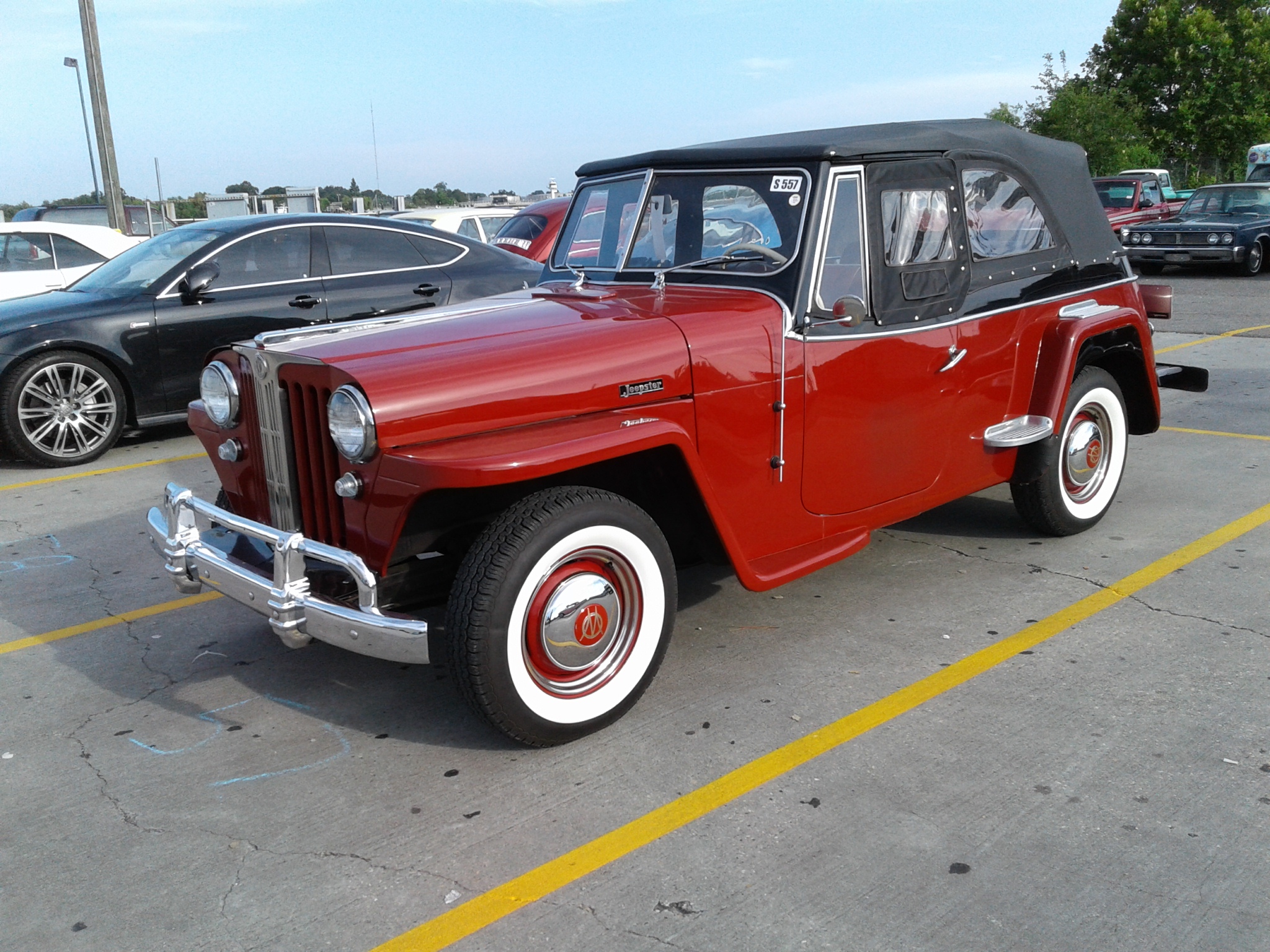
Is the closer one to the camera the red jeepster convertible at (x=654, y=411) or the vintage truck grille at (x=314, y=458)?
the red jeepster convertible at (x=654, y=411)

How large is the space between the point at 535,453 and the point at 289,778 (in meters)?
1.27

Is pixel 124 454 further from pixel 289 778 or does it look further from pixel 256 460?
pixel 289 778

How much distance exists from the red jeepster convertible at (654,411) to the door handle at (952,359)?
0.02 m

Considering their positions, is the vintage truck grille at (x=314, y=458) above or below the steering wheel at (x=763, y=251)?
below

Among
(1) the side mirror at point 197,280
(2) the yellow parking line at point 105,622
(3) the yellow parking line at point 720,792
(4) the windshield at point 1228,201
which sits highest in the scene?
(4) the windshield at point 1228,201

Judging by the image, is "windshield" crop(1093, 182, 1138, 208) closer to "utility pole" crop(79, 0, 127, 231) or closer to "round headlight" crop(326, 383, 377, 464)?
"utility pole" crop(79, 0, 127, 231)

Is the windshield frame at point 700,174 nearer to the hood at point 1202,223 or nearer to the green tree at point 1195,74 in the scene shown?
the hood at point 1202,223

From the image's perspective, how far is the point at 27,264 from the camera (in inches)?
443

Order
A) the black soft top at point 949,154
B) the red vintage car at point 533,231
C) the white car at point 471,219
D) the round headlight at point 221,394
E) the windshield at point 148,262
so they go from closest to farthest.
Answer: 1. the round headlight at point 221,394
2. the black soft top at point 949,154
3. the windshield at point 148,262
4. the red vintage car at point 533,231
5. the white car at point 471,219

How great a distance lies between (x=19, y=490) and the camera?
22.3 ft

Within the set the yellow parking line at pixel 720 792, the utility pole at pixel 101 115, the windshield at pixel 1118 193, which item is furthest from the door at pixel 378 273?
the windshield at pixel 1118 193

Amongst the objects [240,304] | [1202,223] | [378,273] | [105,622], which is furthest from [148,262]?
[1202,223]

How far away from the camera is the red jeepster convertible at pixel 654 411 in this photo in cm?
319

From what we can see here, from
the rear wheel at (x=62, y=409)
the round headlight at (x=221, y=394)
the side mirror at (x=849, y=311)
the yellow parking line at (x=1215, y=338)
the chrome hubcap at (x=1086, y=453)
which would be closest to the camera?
the round headlight at (x=221, y=394)
